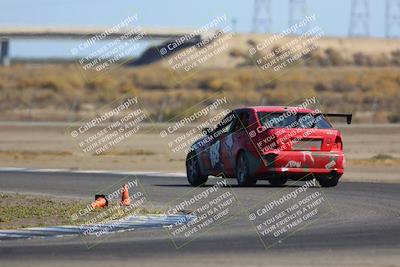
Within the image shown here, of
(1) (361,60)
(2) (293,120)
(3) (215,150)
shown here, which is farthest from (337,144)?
(1) (361,60)

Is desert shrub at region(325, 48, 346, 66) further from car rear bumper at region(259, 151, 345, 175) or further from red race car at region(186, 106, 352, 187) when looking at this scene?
car rear bumper at region(259, 151, 345, 175)

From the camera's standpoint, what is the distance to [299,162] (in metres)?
21.3

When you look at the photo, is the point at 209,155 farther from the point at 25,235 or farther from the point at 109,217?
the point at 25,235

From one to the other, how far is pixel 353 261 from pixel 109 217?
5.36 meters

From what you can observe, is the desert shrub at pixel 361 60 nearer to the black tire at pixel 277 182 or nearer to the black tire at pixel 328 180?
the black tire at pixel 277 182

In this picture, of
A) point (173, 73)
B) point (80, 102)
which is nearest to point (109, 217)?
point (80, 102)

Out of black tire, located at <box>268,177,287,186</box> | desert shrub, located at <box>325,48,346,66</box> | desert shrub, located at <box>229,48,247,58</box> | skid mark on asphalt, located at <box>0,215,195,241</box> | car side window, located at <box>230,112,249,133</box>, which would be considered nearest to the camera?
skid mark on asphalt, located at <box>0,215,195,241</box>

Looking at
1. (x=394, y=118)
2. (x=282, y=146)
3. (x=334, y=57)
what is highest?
(x=334, y=57)

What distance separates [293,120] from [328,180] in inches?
65.0

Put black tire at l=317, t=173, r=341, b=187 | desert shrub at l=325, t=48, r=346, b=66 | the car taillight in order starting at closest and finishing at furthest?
the car taillight < black tire at l=317, t=173, r=341, b=187 < desert shrub at l=325, t=48, r=346, b=66

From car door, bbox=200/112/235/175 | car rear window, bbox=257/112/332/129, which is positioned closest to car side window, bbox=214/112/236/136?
car door, bbox=200/112/235/175

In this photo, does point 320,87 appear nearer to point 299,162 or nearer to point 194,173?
point 194,173

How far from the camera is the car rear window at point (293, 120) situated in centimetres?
2142

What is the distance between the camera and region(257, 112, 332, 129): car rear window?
21.4 meters
